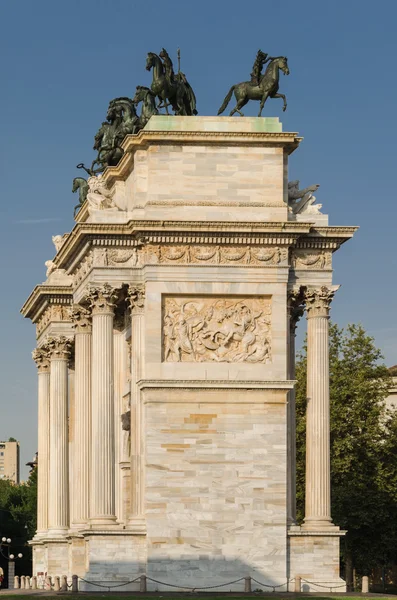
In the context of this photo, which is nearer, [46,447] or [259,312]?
[259,312]

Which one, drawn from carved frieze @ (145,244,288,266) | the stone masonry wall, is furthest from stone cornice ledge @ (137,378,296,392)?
carved frieze @ (145,244,288,266)

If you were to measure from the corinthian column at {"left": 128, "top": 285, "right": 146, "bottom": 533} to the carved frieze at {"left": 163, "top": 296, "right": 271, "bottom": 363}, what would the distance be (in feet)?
3.23

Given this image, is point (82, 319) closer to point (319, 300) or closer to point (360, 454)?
point (319, 300)

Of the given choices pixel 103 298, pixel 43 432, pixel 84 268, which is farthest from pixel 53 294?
pixel 103 298

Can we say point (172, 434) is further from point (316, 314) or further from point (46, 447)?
point (46, 447)

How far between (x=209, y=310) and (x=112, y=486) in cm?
784

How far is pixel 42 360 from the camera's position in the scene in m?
100

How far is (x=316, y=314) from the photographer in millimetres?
78875

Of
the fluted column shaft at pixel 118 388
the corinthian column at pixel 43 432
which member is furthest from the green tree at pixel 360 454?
the fluted column shaft at pixel 118 388

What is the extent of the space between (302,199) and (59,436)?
21.1m

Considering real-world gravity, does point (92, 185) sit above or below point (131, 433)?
above

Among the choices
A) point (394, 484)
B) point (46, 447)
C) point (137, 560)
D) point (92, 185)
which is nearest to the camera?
point (137, 560)

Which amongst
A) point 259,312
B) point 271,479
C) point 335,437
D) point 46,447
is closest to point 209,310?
point 259,312

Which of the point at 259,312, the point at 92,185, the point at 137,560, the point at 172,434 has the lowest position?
the point at 137,560
